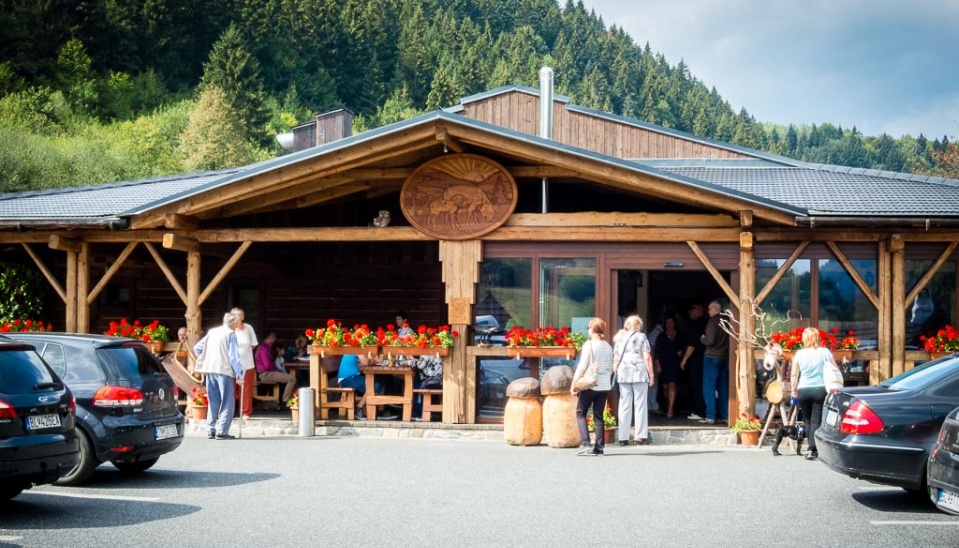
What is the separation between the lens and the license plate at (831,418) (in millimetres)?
10109

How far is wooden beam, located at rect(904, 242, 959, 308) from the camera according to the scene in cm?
1592

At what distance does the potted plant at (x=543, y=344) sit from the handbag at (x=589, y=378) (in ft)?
7.39

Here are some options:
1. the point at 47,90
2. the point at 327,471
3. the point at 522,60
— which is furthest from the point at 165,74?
the point at 327,471

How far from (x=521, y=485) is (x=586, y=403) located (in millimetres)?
3177

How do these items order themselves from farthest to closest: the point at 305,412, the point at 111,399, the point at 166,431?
the point at 305,412 < the point at 166,431 < the point at 111,399

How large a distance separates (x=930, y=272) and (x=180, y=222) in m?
11.5

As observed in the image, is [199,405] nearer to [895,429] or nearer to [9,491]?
[9,491]

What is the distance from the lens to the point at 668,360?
61.0 feet

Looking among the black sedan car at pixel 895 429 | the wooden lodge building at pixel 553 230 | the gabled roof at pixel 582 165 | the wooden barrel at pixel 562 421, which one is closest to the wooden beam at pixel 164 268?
the wooden lodge building at pixel 553 230

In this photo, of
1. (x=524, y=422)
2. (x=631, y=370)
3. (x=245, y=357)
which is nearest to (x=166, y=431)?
(x=245, y=357)

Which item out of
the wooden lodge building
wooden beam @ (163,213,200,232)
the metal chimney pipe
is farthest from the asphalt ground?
the metal chimney pipe

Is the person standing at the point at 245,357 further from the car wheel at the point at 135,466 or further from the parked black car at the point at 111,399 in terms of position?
the parked black car at the point at 111,399

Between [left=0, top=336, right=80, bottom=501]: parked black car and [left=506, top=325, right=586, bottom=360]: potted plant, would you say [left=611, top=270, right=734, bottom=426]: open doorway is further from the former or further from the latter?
[left=0, top=336, right=80, bottom=501]: parked black car

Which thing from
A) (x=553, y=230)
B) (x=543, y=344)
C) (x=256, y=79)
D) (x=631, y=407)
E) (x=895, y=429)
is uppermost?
(x=256, y=79)
